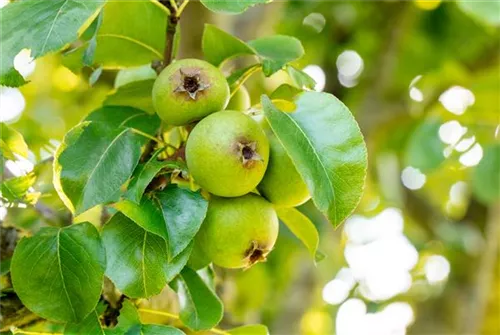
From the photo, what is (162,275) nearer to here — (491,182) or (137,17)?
(137,17)

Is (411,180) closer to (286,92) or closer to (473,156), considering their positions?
(473,156)

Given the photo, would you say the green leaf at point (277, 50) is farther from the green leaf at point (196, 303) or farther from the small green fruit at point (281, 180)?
the green leaf at point (196, 303)

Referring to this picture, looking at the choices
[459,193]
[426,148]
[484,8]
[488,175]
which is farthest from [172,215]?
[459,193]

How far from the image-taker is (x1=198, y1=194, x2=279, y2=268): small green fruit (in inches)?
23.2

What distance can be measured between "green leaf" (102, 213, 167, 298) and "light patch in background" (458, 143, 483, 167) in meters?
1.13

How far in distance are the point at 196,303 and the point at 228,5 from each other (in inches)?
10.6

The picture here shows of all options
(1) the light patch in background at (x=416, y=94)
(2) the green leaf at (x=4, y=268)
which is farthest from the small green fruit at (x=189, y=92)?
(1) the light patch in background at (x=416, y=94)

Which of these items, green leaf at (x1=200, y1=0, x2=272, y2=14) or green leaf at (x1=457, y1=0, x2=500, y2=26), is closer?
green leaf at (x1=200, y1=0, x2=272, y2=14)

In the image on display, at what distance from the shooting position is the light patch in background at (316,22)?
2184 mm

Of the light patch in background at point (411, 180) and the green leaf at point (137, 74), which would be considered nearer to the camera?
the green leaf at point (137, 74)

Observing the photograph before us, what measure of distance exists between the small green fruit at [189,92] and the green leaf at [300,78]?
70 mm

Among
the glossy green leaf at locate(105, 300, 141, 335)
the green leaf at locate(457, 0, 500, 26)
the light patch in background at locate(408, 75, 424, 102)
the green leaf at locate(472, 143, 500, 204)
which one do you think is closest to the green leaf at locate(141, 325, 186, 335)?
the glossy green leaf at locate(105, 300, 141, 335)

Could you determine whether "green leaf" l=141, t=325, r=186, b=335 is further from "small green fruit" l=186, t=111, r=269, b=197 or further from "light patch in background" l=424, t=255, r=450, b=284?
"light patch in background" l=424, t=255, r=450, b=284

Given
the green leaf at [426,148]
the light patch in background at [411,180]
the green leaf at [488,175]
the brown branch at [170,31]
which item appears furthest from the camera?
the light patch in background at [411,180]
